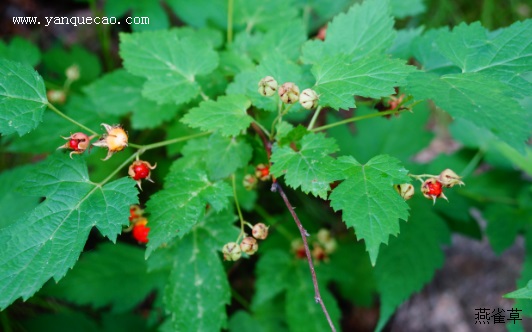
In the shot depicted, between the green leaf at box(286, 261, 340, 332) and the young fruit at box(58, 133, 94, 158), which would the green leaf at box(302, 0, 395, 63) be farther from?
the green leaf at box(286, 261, 340, 332)

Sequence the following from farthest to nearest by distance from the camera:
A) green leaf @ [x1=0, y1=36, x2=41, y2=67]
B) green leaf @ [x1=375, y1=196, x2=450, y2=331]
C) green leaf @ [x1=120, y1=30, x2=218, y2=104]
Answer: green leaf @ [x1=0, y1=36, x2=41, y2=67], green leaf @ [x1=375, y1=196, x2=450, y2=331], green leaf @ [x1=120, y1=30, x2=218, y2=104]

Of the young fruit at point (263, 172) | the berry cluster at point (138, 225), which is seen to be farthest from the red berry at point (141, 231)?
the young fruit at point (263, 172)

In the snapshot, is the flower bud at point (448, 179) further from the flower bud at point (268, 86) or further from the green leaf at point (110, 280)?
the green leaf at point (110, 280)

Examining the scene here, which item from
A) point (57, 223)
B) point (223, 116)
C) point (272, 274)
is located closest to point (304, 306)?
point (272, 274)

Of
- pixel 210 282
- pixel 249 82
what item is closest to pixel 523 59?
pixel 249 82

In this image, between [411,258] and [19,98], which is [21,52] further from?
[411,258]

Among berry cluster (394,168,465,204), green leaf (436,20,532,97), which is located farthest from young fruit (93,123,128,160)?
green leaf (436,20,532,97)
